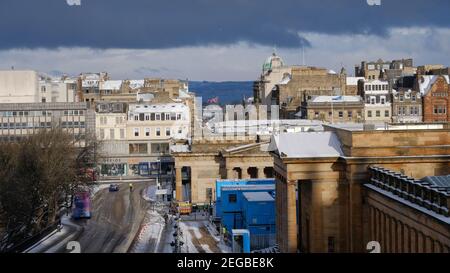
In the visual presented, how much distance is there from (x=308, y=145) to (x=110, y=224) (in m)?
28.4

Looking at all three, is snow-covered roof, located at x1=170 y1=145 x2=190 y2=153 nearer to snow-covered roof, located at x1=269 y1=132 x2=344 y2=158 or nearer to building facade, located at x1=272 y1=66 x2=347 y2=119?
snow-covered roof, located at x1=269 y1=132 x2=344 y2=158

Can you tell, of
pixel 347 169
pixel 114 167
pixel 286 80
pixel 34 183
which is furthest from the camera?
pixel 286 80

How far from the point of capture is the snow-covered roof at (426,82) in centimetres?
11151

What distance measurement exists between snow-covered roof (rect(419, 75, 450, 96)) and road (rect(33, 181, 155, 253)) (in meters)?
46.5

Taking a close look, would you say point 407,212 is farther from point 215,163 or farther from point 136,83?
point 136,83

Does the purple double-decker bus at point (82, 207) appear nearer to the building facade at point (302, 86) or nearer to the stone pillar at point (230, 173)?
the stone pillar at point (230, 173)

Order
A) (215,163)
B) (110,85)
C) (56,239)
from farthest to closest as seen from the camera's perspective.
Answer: (110,85) → (215,163) → (56,239)

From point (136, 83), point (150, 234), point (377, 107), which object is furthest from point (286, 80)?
point (150, 234)

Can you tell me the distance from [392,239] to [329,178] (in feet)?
21.5

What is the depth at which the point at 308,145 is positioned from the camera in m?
41.7

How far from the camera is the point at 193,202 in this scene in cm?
7619

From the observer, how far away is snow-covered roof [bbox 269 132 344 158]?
40812 mm

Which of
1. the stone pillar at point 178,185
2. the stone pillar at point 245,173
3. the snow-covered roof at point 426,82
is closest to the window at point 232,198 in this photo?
the stone pillar at point 245,173
